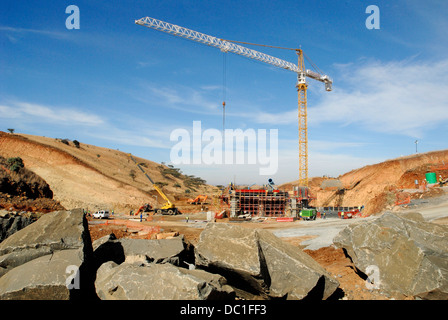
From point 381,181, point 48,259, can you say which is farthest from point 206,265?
point 381,181

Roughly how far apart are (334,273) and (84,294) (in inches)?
329

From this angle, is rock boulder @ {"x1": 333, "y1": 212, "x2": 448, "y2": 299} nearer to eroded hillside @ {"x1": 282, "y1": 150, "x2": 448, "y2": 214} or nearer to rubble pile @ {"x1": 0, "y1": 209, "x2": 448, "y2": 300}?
rubble pile @ {"x1": 0, "y1": 209, "x2": 448, "y2": 300}

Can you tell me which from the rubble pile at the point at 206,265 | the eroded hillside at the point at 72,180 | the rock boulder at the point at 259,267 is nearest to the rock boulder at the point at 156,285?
the rubble pile at the point at 206,265

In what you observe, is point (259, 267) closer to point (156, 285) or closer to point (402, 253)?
point (156, 285)

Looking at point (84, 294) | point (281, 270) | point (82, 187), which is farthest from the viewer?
point (82, 187)

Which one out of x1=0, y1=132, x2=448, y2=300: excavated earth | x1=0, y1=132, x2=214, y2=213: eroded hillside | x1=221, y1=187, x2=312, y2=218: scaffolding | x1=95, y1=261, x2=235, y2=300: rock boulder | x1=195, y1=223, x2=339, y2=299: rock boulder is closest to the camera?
x1=95, y1=261, x2=235, y2=300: rock boulder

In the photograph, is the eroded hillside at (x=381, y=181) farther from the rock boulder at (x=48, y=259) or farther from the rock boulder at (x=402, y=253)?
the rock boulder at (x=48, y=259)

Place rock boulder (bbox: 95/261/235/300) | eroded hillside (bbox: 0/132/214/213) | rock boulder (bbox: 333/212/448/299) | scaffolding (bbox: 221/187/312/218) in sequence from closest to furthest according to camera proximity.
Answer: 1. rock boulder (bbox: 95/261/235/300)
2. rock boulder (bbox: 333/212/448/299)
3. scaffolding (bbox: 221/187/312/218)
4. eroded hillside (bbox: 0/132/214/213)

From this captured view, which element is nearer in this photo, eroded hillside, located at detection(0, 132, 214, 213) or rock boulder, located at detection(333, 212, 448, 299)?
rock boulder, located at detection(333, 212, 448, 299)

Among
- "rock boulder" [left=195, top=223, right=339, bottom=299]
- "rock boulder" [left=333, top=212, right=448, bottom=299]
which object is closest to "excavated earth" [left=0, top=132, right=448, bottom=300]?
"rock boulder" [left=333, top=212, right=448, bottom=299]

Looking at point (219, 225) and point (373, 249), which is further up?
point (219, 225)

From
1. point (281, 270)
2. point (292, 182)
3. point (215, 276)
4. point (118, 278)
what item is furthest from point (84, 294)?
point (292, 182)
